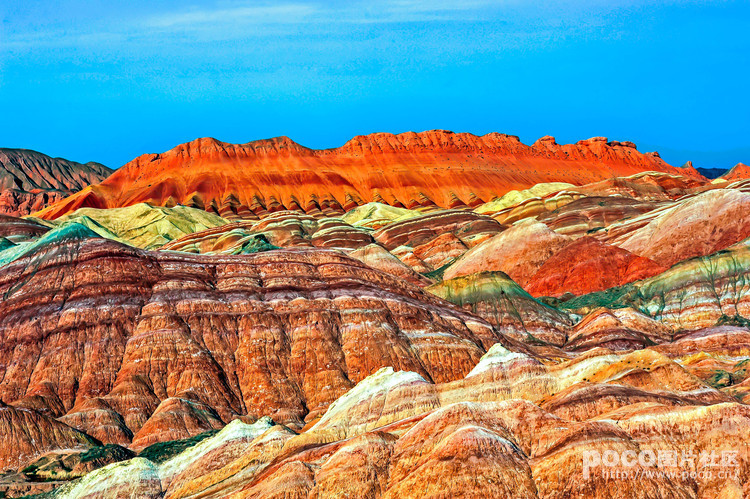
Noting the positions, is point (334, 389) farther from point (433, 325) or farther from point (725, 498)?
point (725, 498)

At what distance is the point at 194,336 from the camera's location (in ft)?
254

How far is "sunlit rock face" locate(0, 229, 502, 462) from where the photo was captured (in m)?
70.9

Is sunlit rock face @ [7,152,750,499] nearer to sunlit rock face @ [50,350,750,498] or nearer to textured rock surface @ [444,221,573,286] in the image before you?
sunlit rock face @ [50,350,750,498]

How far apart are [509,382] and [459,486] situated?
878 inches

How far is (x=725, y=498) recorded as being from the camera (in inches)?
1444

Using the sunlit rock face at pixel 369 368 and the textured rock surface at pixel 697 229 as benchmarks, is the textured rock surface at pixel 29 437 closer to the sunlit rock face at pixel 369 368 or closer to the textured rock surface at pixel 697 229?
the sunlit rock face at pixel 369 368

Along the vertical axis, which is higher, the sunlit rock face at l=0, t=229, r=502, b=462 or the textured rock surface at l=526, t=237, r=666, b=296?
the textured rock surface at l=526, t=237, r=666, b=296

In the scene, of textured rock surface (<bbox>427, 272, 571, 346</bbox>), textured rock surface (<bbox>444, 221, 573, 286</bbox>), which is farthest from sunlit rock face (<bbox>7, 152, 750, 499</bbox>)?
textured rock surface (<bbox>444, 221, 573, 286</bbox>)

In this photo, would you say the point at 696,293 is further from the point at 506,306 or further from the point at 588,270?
the point at 588,270

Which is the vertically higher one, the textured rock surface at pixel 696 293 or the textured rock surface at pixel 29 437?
the textured rock surface at pixel 696 293

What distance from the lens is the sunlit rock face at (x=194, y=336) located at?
70.9 metres

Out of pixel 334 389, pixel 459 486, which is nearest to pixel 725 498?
pixel 459 486

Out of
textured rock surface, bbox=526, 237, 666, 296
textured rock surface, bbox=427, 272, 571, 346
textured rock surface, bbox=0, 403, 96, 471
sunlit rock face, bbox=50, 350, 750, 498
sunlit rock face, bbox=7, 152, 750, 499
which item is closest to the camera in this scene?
sunlit rock face, bbox=50, 350, 750, 498

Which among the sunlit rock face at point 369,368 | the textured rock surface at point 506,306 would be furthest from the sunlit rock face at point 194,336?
the textured rock surface at point 506,306
